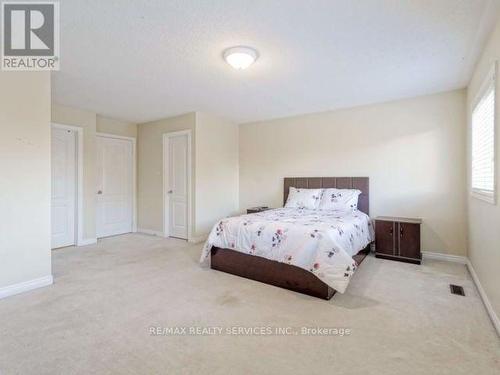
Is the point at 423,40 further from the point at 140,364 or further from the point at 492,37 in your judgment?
the point at 140,364

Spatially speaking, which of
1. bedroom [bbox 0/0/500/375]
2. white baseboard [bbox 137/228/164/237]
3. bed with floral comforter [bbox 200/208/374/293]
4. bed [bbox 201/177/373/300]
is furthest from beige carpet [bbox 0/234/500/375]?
white baseboard [bbox 137/228/164/237]

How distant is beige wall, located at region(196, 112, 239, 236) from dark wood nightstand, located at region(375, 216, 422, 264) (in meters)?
2.93

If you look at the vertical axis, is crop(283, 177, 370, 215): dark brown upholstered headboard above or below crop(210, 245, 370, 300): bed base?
above

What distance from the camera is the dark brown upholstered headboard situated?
4262mm

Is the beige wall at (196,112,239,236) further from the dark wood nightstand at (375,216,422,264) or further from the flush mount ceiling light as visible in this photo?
the dark wood nightstand at (375,216,422,264)

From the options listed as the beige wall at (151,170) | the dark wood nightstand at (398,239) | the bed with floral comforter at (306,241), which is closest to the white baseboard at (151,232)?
the beige wall at (151,170)

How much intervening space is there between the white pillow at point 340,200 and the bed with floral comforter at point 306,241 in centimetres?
44

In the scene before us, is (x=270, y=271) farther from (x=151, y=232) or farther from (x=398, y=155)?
(x=151, y=232)

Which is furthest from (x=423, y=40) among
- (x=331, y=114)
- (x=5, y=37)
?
(x=5, y=37)

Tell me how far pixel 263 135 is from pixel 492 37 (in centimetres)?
374

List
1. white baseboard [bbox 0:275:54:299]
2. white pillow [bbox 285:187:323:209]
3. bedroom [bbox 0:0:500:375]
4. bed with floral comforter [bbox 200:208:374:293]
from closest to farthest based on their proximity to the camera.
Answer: bedroom [bbox 0:0:500:375] < bed with floral comforter [bbox 200:208:374:293] < white baseboard [bbox 0:275:54:299] < white pillow [bbox 285:187:323:209]

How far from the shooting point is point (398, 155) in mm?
4047

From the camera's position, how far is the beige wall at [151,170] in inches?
212

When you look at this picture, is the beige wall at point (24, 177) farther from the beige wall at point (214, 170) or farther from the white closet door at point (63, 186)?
the beige wall at point (214, 170)
